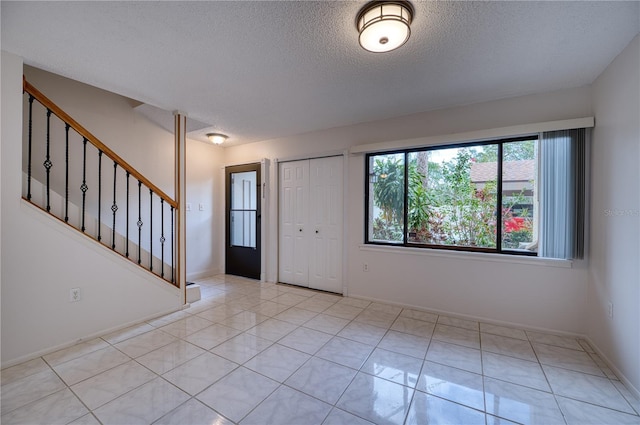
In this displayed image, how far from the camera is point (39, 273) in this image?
2146 millimetres

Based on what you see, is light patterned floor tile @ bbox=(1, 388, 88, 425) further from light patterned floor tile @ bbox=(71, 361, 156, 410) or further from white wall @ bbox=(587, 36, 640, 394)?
white wall @ bbox=(587, 36, 640, 394)

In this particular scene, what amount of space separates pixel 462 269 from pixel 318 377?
202 cm

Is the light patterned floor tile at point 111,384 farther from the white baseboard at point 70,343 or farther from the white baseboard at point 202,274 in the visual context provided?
the white baseboard at point 202,274

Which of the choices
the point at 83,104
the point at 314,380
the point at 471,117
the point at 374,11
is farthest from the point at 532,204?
the point at 83,104

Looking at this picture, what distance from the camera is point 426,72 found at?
89.4 inches

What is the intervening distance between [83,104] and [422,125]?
4.10m

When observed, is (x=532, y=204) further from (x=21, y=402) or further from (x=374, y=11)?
(x=21, y=402)

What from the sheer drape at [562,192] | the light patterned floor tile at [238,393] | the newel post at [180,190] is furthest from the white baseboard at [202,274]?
the sheer drape at [562,192]

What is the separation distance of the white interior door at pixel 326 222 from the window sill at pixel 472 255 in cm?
49

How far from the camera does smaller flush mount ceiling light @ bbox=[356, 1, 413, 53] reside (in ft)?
Answer: 4.99

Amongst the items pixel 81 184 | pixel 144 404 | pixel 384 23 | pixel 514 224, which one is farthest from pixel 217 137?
pixel 514 224

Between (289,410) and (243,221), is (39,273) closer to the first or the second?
(289,410)

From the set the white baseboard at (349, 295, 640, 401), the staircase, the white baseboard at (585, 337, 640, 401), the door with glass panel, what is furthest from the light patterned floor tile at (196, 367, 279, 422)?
the door with glass panel

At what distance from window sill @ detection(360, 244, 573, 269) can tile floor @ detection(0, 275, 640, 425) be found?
70cm
